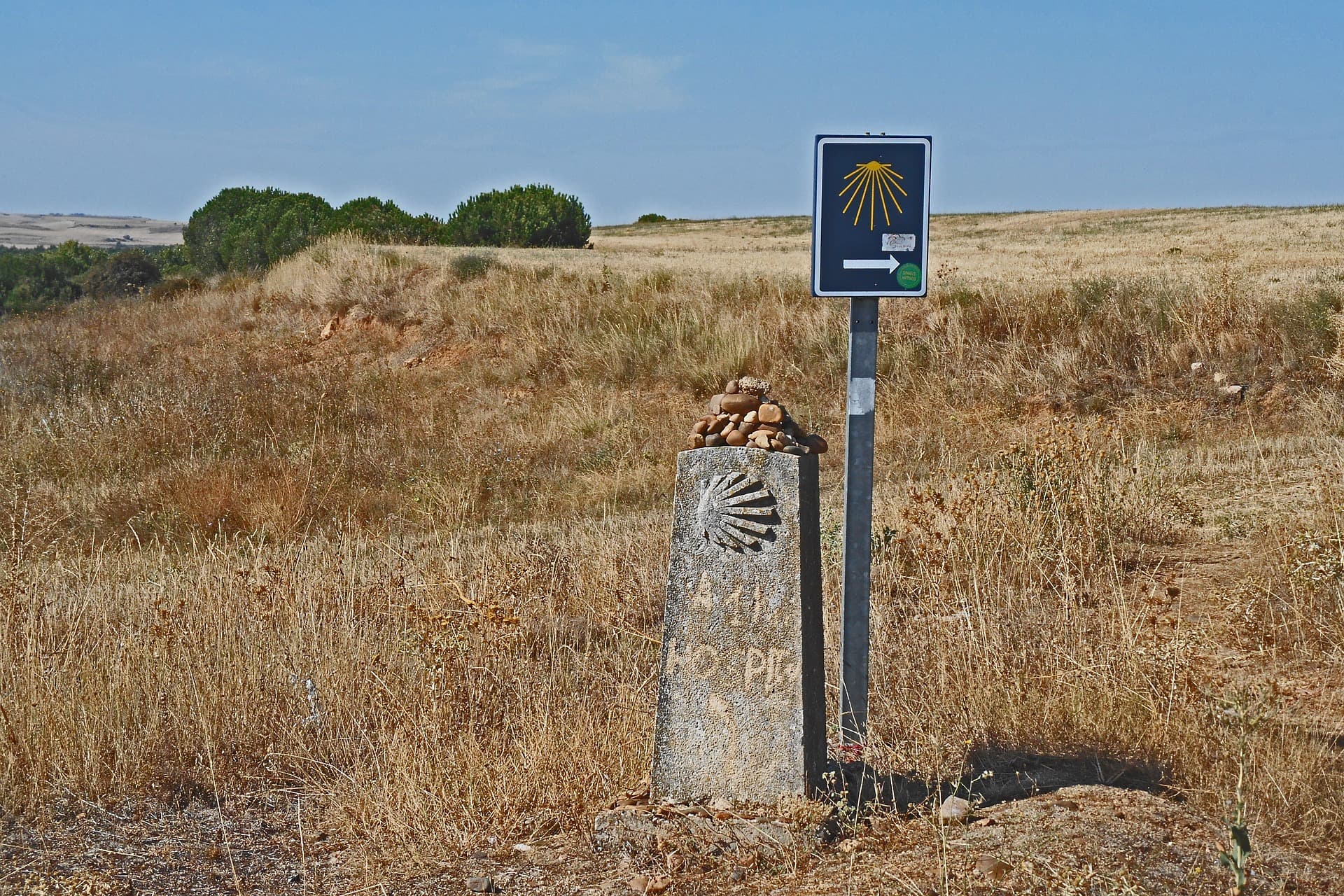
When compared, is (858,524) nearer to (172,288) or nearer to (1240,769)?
(1240,769)

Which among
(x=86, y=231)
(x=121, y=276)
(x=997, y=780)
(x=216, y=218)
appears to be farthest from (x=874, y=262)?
(x=86, y=231)

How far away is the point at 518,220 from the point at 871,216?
1346 inches

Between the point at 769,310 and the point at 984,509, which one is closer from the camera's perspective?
the point at 984,509

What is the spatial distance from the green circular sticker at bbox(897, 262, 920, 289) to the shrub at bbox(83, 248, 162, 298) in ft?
98.1

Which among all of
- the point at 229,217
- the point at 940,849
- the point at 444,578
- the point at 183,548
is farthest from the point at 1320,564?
the point at 229,217

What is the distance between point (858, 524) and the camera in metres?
3.71

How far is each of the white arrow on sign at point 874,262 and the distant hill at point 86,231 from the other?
133898 mm

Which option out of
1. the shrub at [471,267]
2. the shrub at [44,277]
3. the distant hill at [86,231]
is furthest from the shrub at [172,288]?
the distant hill at [86,231]

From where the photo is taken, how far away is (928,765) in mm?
3947

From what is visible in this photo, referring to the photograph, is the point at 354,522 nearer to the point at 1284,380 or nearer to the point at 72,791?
the point at 72,791

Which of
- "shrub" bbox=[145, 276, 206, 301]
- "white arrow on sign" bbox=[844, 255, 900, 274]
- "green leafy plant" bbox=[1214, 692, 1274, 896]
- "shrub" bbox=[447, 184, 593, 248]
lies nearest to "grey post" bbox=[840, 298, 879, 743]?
"white arrow on sign" bbox=[844, 255, 900, 274]

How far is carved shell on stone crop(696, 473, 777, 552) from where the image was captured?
3.44m

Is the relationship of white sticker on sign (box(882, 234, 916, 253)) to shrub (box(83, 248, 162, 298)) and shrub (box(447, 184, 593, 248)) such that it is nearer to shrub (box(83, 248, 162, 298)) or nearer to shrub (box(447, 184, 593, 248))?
shrub (box(83, 248, 162, 298))

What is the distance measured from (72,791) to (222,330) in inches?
708
